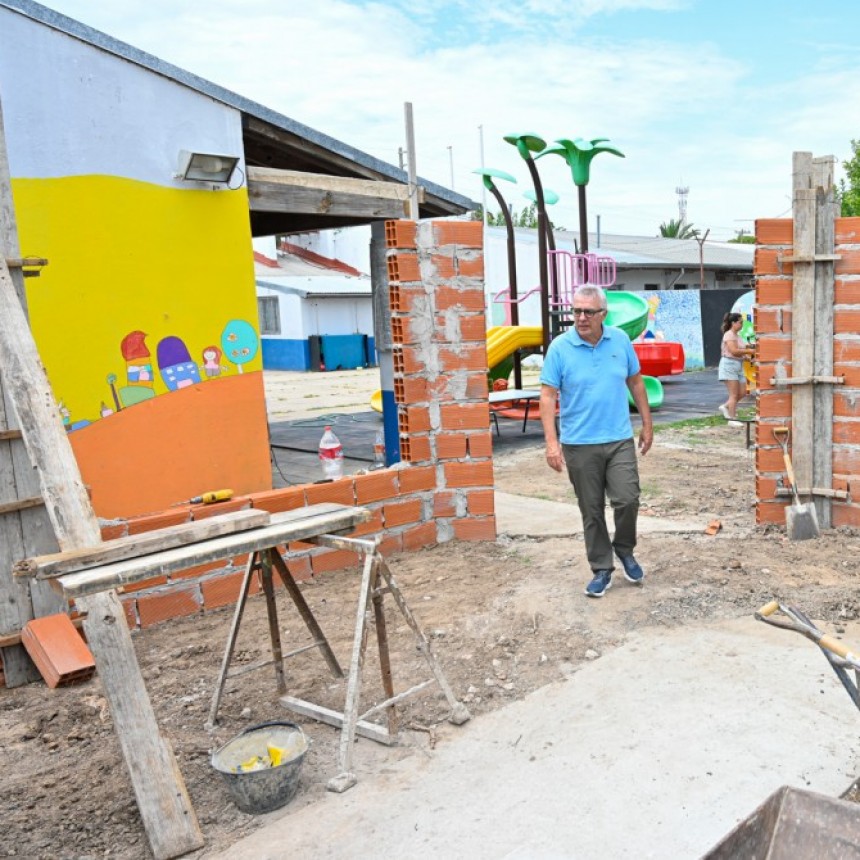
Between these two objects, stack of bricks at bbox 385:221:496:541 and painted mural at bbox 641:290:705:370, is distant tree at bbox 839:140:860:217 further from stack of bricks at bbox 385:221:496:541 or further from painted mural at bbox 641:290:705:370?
stack of bricks at bbox 385:221:496:541

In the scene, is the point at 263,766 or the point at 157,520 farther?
the point at 157,520

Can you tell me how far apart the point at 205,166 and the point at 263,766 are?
465 centimetres

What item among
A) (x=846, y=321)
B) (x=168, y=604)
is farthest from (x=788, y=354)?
(x=168, y=604)

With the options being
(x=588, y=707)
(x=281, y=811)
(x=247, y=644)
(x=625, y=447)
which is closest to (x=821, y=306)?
(x=625, y=447)

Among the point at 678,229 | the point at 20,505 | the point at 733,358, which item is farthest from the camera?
the point at 678,229

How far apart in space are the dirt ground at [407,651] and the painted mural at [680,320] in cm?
2019

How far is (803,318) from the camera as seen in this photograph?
6.51 metres

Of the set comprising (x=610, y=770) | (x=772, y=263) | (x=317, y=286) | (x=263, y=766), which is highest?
(x=317, y=286)

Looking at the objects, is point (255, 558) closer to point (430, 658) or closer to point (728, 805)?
point (430, 658)

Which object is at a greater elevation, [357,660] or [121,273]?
[121,273]

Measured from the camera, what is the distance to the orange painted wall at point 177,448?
6.32 meters

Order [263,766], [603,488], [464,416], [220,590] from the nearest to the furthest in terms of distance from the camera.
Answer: [263,766], [603,488], [220,590], [464,416]

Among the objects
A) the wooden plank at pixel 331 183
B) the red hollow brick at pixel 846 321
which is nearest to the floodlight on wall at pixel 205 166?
the wooden plank at pixel 331 183

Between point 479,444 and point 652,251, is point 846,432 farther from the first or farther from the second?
point 652,251
